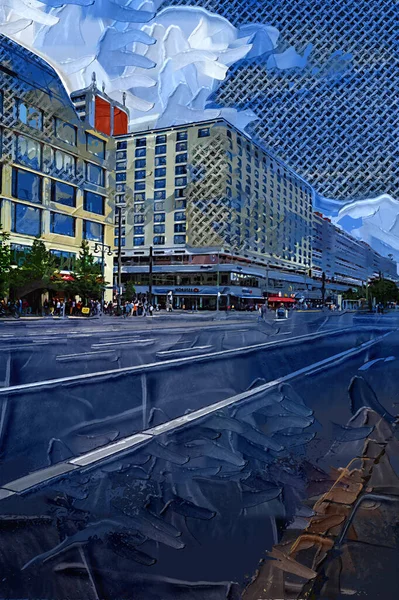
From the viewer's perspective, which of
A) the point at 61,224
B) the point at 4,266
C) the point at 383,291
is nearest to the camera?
the point at 61,224

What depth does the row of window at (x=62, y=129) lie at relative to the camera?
4.12 m

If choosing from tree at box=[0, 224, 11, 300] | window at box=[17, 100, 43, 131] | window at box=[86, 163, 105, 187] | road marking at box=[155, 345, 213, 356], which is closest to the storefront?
window at box=[86, 163, 105, 187]

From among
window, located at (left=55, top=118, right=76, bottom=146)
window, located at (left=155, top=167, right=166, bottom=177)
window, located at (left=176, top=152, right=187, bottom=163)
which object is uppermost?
window, located at (left=55, top=118, right=76, bottom=146)

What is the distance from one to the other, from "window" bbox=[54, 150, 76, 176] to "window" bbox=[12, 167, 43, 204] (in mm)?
473

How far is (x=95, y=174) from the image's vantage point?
4418mm

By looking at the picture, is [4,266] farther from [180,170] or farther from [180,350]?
[180,170]

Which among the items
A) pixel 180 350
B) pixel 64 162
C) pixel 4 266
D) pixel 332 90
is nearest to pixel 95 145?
pixel 64 162

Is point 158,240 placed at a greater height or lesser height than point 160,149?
lesser

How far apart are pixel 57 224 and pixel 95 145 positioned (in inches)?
46.6

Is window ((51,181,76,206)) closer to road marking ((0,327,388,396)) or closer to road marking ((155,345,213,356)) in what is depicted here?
road marking ((0,327,388,396))

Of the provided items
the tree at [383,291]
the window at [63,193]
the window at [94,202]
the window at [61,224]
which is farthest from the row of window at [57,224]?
the tree at [383,291]

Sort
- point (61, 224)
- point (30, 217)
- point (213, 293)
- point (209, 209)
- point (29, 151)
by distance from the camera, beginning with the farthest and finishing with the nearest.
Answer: point (30, 217) → point (61, 224) → point (213, 293) → point (29, 151) → point (209, 209)

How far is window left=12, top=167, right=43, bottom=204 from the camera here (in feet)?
16.4

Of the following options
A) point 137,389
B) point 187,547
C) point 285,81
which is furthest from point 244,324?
point 187,547
